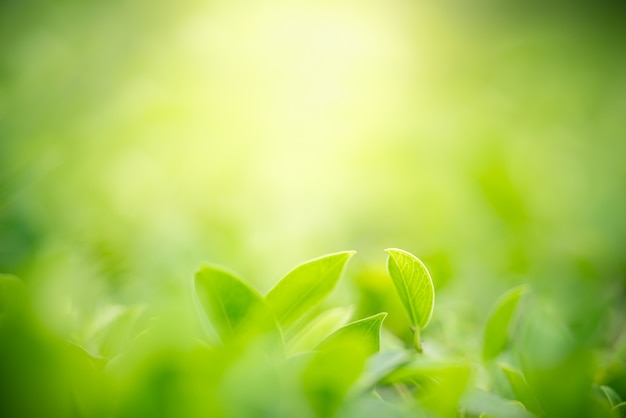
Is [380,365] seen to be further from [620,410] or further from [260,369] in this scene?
[620,410]

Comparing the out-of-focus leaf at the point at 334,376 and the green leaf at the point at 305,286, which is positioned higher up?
the green leaf at the point at 305,286

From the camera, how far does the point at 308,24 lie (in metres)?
3.80

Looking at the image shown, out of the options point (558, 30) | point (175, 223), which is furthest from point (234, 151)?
point (558, 30)

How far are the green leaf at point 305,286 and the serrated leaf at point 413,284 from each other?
35 millimetres

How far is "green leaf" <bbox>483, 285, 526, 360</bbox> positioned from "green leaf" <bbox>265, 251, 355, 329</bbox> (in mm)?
208

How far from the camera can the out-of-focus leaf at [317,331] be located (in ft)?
1.40

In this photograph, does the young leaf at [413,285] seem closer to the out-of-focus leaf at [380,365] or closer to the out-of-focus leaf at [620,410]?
the out-of-focus leaf at [380,365]

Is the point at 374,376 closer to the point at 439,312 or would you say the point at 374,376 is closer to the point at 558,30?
the point at 439,312

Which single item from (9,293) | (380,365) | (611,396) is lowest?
(611,396)

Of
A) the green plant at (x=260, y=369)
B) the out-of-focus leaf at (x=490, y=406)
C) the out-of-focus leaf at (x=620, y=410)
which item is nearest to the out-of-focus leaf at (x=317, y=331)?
the green plant at (x=260, y=369)

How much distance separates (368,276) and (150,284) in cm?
30

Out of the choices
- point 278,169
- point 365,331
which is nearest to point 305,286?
point 365,331

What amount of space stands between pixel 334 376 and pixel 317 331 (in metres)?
0.13

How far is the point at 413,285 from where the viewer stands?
39 cm
